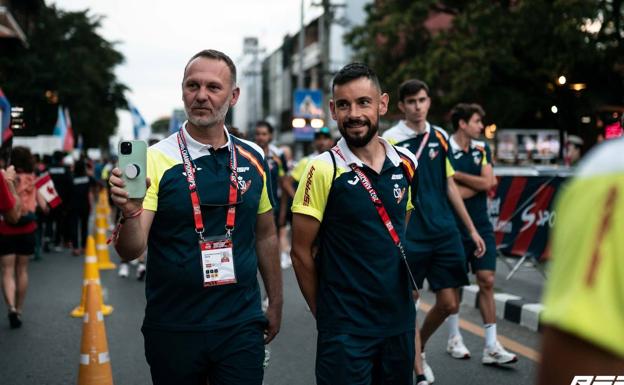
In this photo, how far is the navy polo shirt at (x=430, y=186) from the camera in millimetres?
5707

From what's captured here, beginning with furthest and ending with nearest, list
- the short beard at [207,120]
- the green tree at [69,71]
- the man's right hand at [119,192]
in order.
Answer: the green tree at [69,71] < the short beard at [207,120] < the man's right hand at [119,192]

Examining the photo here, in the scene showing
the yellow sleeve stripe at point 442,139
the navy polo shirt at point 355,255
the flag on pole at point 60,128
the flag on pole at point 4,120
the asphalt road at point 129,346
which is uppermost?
the flag on pole at point 60,128

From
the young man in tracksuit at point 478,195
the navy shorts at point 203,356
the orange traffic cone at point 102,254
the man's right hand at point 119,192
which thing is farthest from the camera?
the orange traffic cone at point 102,254

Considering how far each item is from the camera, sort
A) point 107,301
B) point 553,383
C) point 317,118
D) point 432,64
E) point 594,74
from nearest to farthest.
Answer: point 553,383, point 107,301, point 317,118, point 594,74, point 432,64

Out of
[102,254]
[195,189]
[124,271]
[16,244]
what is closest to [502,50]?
[102,254]

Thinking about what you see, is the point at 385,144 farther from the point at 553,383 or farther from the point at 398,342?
the point at 553,383

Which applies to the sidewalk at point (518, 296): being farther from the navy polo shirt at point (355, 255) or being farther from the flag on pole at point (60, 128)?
the flag on pole at point (60, 128)

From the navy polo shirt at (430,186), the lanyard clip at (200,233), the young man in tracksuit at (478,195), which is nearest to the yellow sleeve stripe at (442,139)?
the navy polo shirt at (430,186)

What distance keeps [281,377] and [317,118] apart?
69.6 feet

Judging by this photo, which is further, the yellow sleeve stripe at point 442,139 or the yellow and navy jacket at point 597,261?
the yellow sleeve stripe at point 442,139

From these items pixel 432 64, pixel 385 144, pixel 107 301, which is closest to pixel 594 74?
pixel 432 64

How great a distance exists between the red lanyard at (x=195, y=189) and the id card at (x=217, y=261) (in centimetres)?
4

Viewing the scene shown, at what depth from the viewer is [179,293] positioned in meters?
3.37

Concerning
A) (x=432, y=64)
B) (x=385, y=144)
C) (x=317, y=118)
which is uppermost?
(x=432, y=64)
